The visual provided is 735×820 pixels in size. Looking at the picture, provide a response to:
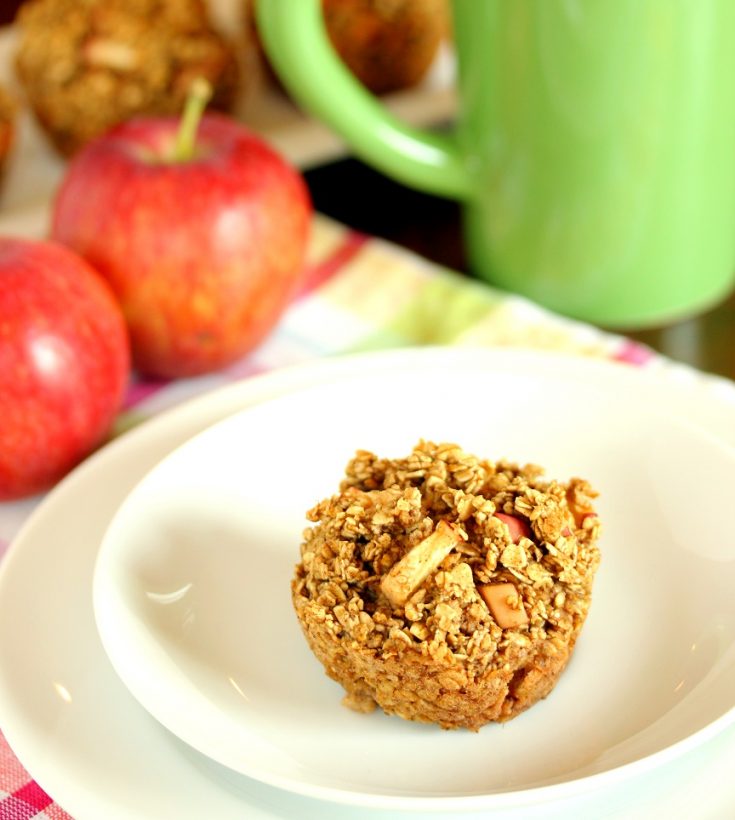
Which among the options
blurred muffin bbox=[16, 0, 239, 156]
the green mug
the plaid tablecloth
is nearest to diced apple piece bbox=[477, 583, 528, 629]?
the plaid tablecloth

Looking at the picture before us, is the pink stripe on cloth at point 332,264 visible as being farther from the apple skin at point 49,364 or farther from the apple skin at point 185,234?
the apple skin at point 49,364

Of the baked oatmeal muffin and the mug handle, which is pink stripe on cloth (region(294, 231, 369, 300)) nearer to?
the mug handle

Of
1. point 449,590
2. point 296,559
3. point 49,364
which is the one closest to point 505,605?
point 449,590

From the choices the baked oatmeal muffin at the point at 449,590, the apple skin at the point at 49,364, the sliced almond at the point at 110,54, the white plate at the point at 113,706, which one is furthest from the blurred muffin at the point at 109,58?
the baked oatmeal muffin at the point at 449,590

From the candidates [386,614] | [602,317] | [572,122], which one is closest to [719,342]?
[602,317]

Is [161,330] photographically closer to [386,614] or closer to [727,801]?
[386,614]

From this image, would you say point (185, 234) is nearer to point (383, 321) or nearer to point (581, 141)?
point (383, 321)
